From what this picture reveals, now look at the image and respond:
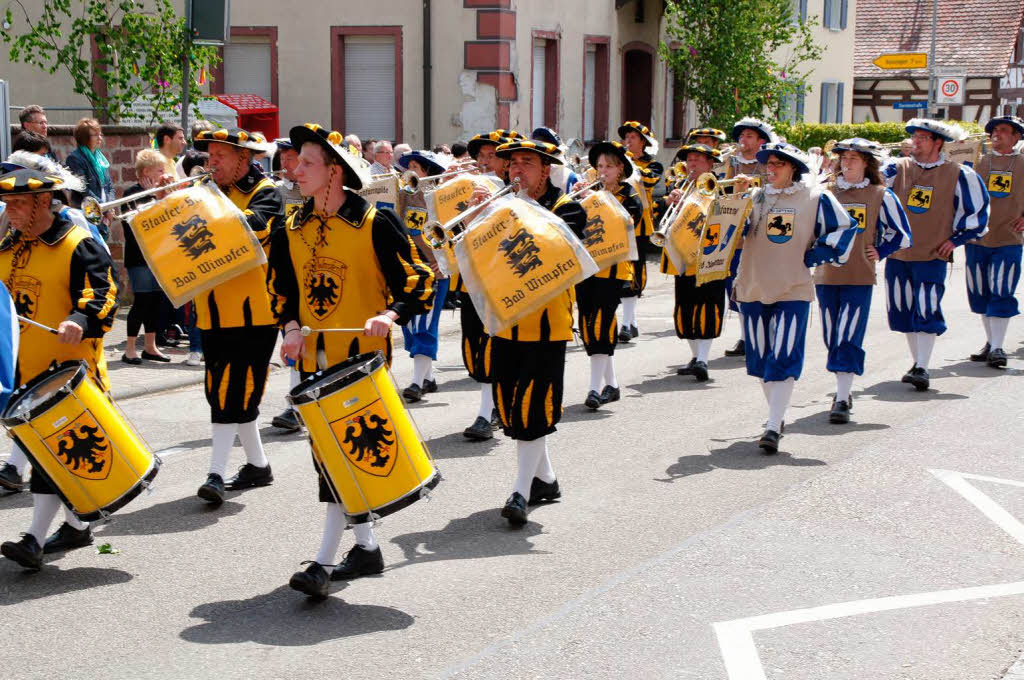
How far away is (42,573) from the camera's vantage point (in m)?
6.12

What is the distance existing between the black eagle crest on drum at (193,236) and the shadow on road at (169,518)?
1348mm

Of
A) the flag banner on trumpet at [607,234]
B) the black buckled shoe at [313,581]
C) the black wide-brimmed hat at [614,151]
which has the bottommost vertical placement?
the black buckled shoe at [313,581]

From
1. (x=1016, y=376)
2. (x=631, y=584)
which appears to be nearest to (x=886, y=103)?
(x=1016, y=376)

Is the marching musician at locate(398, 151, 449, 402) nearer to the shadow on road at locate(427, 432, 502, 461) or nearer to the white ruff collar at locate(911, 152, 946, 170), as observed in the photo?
the shadow on road at locate(427, 432, 502, 461)

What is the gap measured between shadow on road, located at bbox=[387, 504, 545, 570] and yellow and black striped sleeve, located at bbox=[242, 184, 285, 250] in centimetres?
187

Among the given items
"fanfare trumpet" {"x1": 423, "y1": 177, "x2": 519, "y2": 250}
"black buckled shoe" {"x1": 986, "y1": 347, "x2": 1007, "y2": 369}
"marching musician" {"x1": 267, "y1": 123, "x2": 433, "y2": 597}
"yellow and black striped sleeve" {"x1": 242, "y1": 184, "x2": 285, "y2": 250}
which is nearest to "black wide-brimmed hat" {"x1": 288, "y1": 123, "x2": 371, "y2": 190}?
"marching musician" {"x1": 267, "y1": 123, "x2": 433, "y2": 597}

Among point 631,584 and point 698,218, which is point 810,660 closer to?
point 631,584

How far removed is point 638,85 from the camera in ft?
87.7

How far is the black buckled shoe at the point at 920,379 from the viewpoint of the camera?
10570 mm

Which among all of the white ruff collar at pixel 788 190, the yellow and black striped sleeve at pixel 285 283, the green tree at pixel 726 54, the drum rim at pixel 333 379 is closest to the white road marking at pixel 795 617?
the drum rim at pixel 333 379

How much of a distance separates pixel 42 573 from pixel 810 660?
11.1 feet

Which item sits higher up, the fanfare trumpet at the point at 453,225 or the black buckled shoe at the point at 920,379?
the fanfare trumpet at the point at 453,225

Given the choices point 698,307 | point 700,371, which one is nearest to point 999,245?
point 698,307

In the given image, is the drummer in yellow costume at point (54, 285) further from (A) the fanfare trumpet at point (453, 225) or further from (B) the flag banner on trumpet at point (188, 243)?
(A) the fanfare trumpet at point (453, 225)
